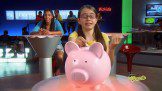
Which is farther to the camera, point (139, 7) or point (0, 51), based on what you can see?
point (139, 7)

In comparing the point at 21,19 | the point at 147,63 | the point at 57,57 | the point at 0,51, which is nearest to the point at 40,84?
the point at 57,57

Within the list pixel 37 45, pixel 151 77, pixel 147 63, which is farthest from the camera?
pixel 147 63

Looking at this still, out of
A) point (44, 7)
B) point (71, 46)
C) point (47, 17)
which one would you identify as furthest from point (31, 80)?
point (44, 7)

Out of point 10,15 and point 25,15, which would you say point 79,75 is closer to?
point 25,15

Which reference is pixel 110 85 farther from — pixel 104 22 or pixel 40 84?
pixel 104 22

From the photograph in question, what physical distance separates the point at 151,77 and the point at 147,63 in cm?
177

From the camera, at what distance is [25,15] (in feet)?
40.4

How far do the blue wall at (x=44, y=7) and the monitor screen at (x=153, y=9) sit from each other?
4.35 feet

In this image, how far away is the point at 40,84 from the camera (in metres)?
2.00

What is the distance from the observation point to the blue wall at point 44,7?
40.4 ft

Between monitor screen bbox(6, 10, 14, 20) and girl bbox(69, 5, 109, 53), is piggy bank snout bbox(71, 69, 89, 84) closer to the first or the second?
girl bbox(69, 5, 109, 53)

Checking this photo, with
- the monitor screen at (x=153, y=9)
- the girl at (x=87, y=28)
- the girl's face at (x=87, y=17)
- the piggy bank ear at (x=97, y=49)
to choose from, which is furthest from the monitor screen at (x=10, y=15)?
the piggy bank ear at (x=97, y=49)

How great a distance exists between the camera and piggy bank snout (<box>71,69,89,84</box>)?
155cm

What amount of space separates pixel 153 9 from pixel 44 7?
502cm
